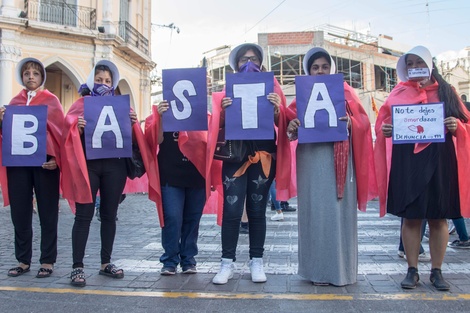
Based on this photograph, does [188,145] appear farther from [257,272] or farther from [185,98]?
[257,272]

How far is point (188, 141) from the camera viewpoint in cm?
433

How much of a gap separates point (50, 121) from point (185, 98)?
1.46 meters

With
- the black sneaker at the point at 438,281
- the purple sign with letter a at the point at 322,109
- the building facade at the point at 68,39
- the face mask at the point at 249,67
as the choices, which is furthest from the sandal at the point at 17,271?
the building facade at the point at 68,39

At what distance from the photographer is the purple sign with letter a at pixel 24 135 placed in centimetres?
432

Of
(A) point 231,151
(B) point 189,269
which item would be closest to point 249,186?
(A) point 231,151

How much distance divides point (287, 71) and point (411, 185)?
31075mm

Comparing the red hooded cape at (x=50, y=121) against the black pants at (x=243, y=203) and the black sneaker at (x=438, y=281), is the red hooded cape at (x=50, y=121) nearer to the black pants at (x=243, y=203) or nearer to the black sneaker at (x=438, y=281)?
the black pants at (x=243, y=203)

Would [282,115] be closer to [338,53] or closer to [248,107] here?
[248,107]

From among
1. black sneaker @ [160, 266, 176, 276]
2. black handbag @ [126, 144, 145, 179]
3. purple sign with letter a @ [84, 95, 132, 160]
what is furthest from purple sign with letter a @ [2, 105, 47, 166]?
black sneaker @ [160, 266, 176, 276]

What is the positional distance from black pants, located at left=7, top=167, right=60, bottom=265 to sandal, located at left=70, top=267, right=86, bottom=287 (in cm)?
50

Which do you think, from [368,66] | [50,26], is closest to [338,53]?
[368,66]

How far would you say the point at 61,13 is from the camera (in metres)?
18.8

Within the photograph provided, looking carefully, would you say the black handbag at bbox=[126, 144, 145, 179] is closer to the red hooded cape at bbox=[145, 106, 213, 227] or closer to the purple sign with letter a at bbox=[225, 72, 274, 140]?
the red hooded cape at bbox=[145, 106, 213, 227]

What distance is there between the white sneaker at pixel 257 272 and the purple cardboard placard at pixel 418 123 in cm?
167
